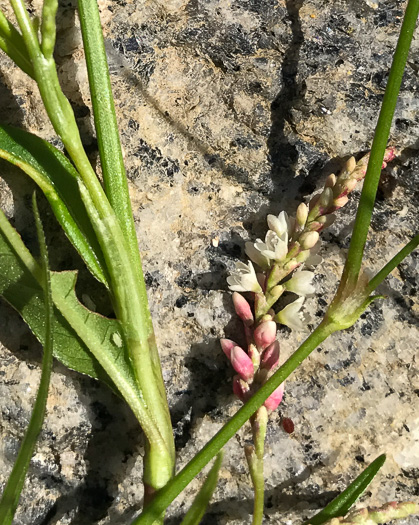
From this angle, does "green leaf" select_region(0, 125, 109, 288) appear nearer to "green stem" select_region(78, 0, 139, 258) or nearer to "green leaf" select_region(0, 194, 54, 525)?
"green stem" select_region(78, 0, 139, 258)

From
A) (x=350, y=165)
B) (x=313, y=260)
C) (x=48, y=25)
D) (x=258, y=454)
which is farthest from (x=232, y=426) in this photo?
(x=48, y=25)

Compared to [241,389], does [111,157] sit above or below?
above

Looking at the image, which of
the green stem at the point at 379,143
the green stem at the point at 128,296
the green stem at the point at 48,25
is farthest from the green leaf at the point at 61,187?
the green stem at the point at 379,143

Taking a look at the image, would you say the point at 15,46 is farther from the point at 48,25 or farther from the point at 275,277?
the point at 275,277

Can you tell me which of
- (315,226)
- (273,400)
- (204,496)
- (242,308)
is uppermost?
(315,226)

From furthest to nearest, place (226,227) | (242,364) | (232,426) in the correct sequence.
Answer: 1. (226,227)
2. (242,364)
3. (232,426)

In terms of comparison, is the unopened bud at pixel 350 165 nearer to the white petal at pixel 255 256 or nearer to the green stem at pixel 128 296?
the white petal at pixel 255 256
